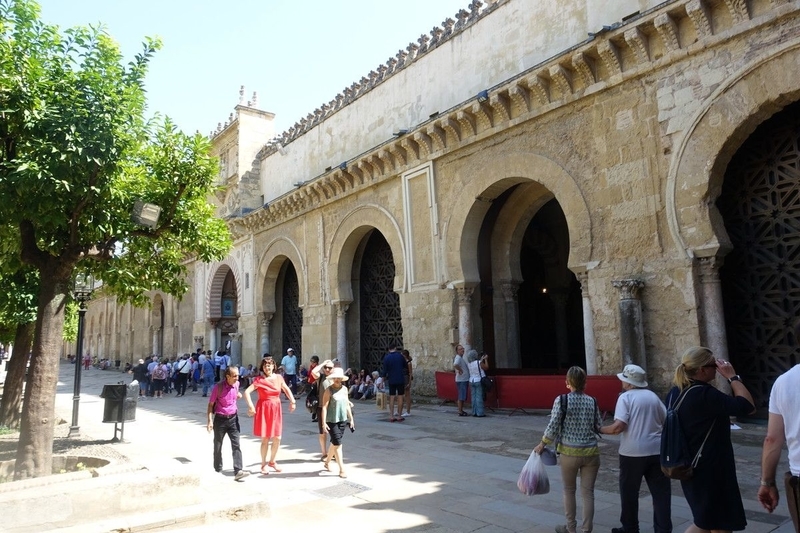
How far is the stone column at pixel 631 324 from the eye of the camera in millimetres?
7871

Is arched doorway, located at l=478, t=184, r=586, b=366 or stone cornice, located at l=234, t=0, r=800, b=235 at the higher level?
stone cornice, located at l=234, t=0, r=800, b=235

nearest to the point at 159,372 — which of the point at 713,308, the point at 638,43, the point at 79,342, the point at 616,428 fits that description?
the point at 79,342

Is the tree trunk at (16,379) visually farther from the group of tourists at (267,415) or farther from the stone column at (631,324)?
the stone column at (631,324)

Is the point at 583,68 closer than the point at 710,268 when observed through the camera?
No

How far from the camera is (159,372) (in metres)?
17.0

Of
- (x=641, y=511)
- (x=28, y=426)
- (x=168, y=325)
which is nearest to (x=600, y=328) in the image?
(x=641, y=511)

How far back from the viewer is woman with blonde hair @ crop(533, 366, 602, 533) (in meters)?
3.80

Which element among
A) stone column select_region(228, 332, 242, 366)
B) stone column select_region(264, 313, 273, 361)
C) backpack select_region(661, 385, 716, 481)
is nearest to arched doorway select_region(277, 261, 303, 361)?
stone column select_region(264, 313, 273, 361)

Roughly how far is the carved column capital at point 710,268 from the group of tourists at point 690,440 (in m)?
4.37

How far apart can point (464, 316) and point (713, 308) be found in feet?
15.4

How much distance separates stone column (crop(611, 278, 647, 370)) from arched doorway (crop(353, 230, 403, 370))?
22.8 feet

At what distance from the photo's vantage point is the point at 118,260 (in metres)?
8.06

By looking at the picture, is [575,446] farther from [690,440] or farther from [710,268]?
[710,268]

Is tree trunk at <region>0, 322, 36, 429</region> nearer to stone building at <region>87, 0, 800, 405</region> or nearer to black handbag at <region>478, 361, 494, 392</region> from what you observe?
stone building at <region>87, 0, 800, 405</region>
